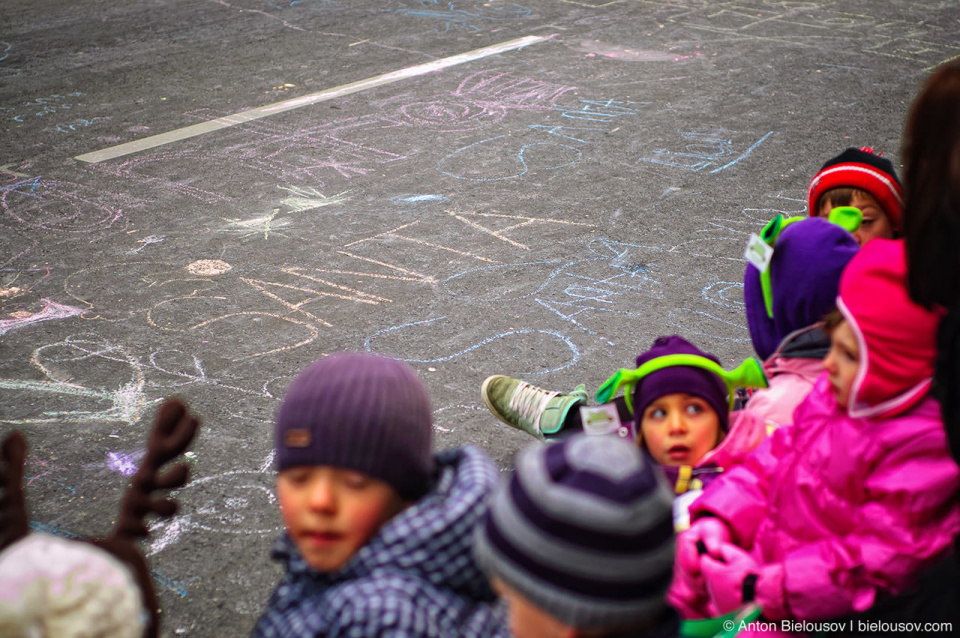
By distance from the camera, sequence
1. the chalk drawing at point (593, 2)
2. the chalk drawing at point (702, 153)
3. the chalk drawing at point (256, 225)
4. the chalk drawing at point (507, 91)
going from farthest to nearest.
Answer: the chalk drawing at point (593, 2) < the chalk drawing at point (507, 91) < the chalk drawing at point (702, 153) < the chalk drawing at point (256, 225)

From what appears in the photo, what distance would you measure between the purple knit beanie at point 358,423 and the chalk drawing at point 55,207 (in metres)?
3.68

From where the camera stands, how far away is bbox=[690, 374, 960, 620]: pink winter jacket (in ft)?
5.50

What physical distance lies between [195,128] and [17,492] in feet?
16.7

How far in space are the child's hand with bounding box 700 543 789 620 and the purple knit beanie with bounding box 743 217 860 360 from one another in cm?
82

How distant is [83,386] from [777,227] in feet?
8.19

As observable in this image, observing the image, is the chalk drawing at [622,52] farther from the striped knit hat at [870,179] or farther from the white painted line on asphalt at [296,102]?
the striped knit hat at [870,179]

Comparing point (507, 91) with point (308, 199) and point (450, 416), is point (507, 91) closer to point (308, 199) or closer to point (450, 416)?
point (308, 199)

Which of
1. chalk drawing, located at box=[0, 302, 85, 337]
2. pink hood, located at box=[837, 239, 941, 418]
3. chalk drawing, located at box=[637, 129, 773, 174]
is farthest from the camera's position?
chalk drawing, located at box=[637, 129, 773, 174]

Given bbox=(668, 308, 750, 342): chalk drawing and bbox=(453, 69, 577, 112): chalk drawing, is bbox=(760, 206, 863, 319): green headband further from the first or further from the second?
bbox=(453, 69, 577, 112): chalk drawing

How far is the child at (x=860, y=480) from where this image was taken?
66.1 inches

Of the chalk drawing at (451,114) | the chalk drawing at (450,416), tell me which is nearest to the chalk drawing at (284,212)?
the chalk drawing at (451,114)

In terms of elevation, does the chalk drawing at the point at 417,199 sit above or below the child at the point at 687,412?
below

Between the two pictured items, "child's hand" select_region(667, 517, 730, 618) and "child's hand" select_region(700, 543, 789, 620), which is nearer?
"child's hand" select_region(700, 543, 789, 620)

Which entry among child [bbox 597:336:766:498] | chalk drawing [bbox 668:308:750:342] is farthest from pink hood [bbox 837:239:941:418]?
chalk drawing [bbox 668:308:750:342]
